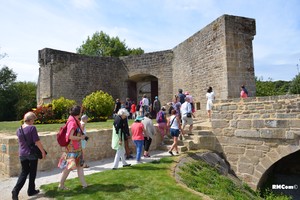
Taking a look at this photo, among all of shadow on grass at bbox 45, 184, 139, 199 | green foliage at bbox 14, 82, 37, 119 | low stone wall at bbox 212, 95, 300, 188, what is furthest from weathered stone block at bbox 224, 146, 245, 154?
green foliage at bbox 14, 82, 37, 119

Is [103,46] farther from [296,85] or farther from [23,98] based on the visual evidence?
[296,85]

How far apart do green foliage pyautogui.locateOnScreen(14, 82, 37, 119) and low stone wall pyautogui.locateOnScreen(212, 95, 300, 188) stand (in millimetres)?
24838

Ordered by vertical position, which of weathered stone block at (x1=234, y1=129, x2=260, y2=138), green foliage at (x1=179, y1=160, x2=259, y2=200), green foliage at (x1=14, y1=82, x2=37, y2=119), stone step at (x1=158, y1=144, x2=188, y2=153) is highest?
green foliage at (x1=14, y1=82, x2=37, y2=119)

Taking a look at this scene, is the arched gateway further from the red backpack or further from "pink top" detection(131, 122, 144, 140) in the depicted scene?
the red backpack

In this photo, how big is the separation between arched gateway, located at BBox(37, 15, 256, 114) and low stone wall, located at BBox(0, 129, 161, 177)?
6.14 m

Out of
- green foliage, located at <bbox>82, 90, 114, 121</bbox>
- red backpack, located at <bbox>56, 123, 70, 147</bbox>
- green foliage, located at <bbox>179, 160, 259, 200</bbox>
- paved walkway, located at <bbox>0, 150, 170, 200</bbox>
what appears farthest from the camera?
green foliage, located at <bbox>82, 90, 114, 121</bbox>

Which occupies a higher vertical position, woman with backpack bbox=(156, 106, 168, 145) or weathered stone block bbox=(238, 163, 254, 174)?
woman with backpack bbox=(156, 106, 168, 145)

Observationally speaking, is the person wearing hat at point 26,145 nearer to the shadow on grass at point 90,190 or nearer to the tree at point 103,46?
the shadow on grass at point 90,190

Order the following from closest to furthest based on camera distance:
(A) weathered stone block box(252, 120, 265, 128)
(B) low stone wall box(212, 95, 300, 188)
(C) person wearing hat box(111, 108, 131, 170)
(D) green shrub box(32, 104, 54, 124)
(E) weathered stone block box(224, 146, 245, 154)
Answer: (C) person wearing hat box(111, 108, 131, 170), (B) low stone wall box(212, 95, 300, 188), (A) weathered stone block box(252, 120, 265, 128), (E) weathered stone block box(224, 146, 245, 154), (D) green shrub box(32, 104, 54, 124)

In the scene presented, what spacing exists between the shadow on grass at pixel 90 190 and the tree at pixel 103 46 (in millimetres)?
30581

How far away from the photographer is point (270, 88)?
34312mm

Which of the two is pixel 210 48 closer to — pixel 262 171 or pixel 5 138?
pixel 262 171

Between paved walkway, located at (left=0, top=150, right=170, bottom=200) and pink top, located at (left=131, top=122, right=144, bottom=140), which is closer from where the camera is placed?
paved walkway, located at (left=0, top=150, right=170, bottom=200)

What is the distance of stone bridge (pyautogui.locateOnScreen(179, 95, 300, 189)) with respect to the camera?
782 centimetres
